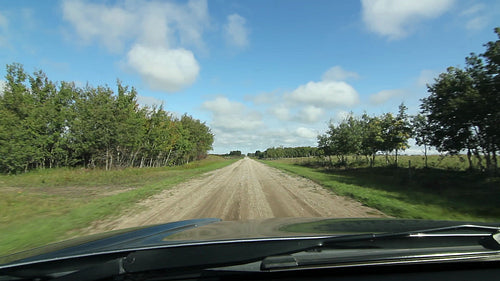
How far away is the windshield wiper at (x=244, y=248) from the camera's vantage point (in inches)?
63.1

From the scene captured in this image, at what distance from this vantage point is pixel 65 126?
29688mm

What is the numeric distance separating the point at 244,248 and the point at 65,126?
36.1 m

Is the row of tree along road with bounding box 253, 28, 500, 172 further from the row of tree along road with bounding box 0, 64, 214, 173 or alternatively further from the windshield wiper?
the row of tree along road with bounding box 0, 64, 214, 173

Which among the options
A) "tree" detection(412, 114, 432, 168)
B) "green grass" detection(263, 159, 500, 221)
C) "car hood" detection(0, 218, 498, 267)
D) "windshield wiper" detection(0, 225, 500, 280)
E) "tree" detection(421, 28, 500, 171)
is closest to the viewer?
"windshield wiper" detection(0, 225, 500, 280)

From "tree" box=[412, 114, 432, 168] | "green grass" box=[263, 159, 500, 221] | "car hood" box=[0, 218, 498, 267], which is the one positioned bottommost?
"green grass" box=[263, 159, 500, 221]

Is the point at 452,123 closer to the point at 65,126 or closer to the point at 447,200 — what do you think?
the point at 447,200

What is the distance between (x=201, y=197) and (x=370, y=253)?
9.74m

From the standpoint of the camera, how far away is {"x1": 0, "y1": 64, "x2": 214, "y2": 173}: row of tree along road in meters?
24.4

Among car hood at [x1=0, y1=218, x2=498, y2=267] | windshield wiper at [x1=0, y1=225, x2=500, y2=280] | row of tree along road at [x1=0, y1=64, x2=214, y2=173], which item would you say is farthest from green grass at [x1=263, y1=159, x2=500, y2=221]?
row of tree along road at [x1=0, y1=64, x2=214, y2=173]

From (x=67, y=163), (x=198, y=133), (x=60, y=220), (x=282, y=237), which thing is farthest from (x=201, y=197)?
(x=198, y=133)

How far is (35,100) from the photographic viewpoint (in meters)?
28.5

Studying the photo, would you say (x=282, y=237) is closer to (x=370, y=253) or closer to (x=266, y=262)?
(x=266, y=262)

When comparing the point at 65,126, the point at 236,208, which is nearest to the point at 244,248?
the point at 236,208

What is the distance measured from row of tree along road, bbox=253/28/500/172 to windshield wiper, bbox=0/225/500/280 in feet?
50.9
